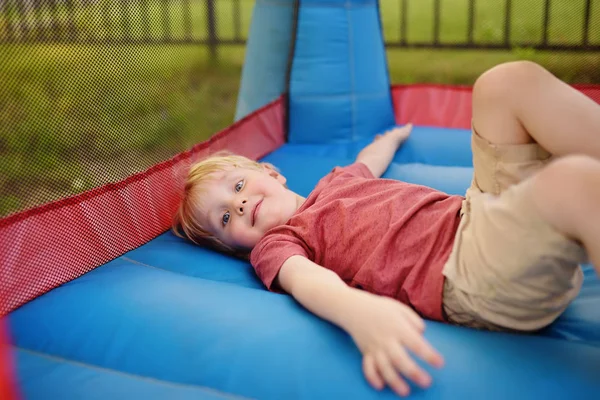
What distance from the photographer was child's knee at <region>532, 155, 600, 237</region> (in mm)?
629

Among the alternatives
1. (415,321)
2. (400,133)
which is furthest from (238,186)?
(400,133)

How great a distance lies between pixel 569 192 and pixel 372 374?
0.28m

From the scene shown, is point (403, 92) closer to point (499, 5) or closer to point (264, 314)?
point (499, 5)

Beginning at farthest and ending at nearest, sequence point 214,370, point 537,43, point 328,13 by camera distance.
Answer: point 537,43, point 328,13, point 214,370

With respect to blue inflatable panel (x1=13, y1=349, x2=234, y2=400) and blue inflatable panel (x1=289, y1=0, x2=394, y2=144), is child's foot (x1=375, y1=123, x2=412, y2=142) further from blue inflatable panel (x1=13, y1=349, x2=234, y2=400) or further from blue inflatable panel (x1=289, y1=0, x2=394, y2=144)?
blue inflatable panel (x1=13, y1=349, x2=234, y2=400)

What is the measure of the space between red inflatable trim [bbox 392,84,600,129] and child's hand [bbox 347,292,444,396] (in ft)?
4.03

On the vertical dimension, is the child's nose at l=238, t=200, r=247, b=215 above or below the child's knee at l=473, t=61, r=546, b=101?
below

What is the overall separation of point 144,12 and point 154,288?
1.83 ft

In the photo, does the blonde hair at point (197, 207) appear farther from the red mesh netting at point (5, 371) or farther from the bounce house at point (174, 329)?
the red mesh netting at point (5, 371)

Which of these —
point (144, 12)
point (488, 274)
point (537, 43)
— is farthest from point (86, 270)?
point (537, 43)

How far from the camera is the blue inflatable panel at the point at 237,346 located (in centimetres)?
67

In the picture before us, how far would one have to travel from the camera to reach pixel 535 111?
2.64 feet

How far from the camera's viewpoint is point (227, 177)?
1.07 meters

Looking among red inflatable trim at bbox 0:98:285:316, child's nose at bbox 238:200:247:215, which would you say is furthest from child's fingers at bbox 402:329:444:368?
red inflatable trim at bbox 0:98:285:316
